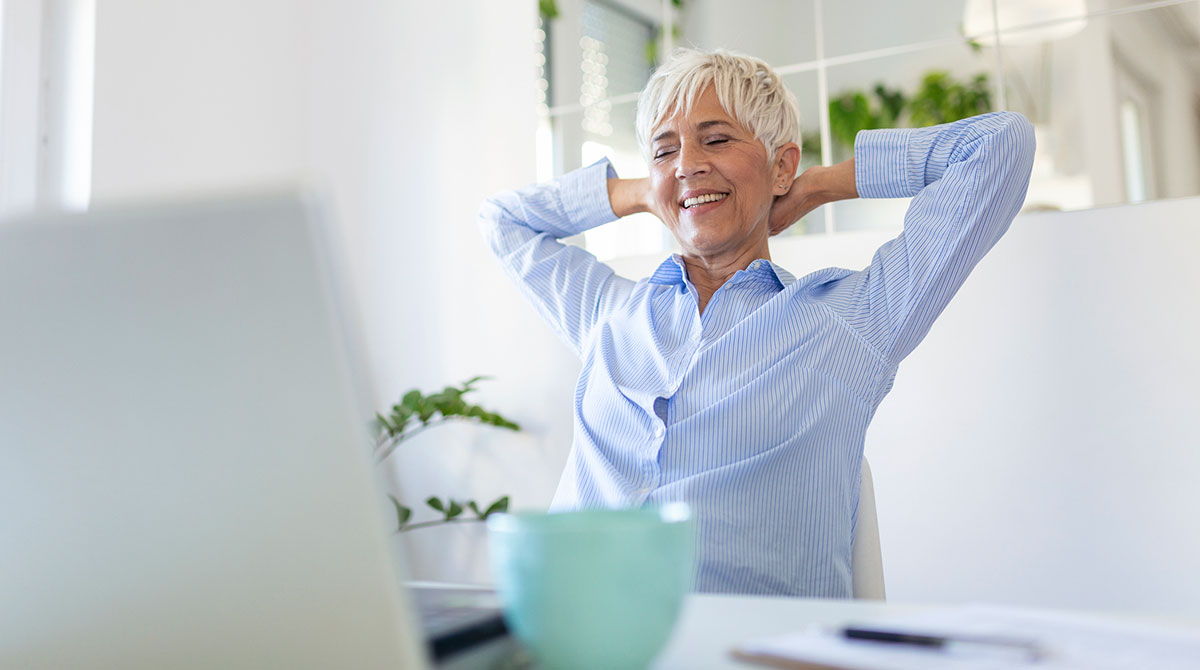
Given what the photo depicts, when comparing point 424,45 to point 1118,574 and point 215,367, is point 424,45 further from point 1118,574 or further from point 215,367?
point 215,367

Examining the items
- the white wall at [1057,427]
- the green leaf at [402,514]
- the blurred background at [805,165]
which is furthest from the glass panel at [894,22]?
the green leaf at [402,514]

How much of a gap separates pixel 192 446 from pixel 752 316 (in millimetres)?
1167

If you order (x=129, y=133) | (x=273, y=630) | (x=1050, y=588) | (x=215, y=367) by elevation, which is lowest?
(x=1050, y=588)

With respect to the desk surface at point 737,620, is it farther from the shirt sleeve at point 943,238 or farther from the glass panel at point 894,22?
the glass panel at point 894,22

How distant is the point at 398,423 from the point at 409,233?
69cm

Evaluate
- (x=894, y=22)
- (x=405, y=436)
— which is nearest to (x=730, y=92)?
(x=894, y=22)

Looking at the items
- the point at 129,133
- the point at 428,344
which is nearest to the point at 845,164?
the point at 428,344

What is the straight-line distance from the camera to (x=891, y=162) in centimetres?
166

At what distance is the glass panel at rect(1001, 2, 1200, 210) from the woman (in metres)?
0.58

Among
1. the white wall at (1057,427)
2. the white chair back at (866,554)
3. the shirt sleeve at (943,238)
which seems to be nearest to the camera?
the white chair back at (866,554)

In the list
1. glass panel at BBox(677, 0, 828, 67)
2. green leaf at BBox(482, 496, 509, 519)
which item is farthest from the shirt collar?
green leaf at BBox(482, 496, 509, 519)

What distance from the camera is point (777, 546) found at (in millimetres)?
1349

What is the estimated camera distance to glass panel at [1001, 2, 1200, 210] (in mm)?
1986

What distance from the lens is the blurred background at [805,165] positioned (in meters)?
2.01
